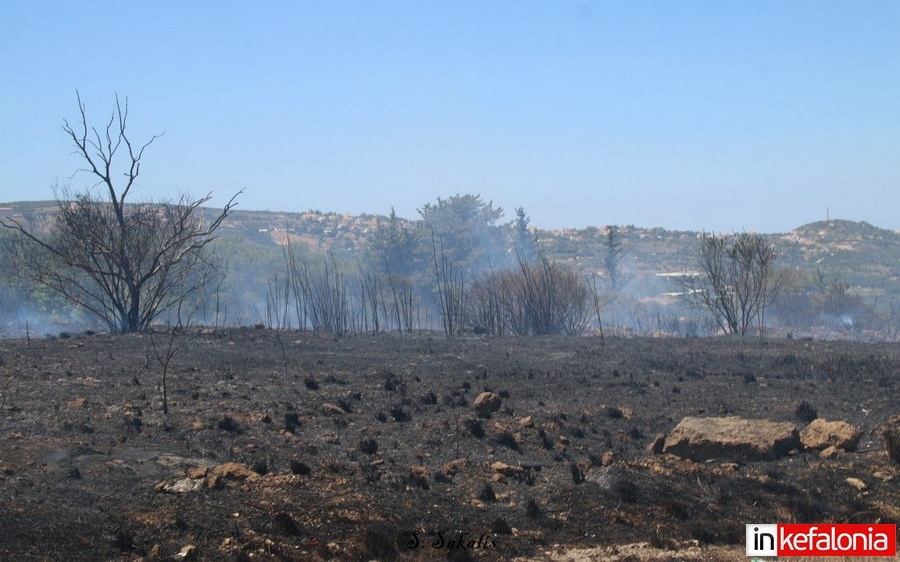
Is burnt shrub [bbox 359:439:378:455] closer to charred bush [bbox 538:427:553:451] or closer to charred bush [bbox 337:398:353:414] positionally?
charred bush [bbox 337:398:353:414]

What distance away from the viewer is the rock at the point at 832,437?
13508mm

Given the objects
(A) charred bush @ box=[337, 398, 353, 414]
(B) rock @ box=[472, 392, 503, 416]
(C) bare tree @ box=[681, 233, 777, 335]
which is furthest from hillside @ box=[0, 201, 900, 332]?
(B) rock @ box=[472, 392, 503, 416]

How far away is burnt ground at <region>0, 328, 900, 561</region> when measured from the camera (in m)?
9.49

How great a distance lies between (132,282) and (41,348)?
4.83m

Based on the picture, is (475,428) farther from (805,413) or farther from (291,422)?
(805,413)

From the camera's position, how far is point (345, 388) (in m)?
17.7

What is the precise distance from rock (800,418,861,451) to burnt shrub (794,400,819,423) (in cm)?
191

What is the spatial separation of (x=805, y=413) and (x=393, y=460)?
7.73 m

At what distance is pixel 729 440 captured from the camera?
43.4ft

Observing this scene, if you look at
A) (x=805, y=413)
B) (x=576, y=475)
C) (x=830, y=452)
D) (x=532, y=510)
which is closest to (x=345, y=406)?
(x=576, y=475)

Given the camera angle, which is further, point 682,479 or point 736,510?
point 682,479

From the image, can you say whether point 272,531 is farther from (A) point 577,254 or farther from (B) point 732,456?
(A) point 577,254

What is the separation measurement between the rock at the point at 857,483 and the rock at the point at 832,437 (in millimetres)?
1576

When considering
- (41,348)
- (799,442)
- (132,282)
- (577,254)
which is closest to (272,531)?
(799,442)
